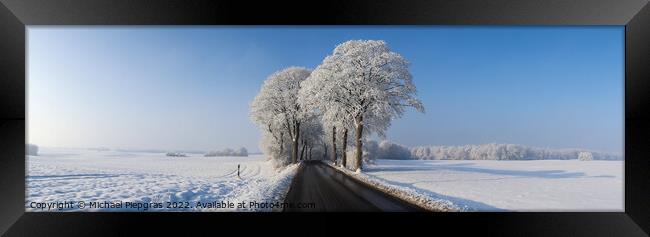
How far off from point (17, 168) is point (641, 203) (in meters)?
12.7

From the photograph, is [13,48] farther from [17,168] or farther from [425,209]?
[425,209]

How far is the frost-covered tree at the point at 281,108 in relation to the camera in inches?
341

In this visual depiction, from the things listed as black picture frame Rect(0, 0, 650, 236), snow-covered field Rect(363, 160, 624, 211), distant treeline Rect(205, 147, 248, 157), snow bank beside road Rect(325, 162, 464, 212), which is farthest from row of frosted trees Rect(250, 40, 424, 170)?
black picture frame Rect(0, 0, 650, 236)

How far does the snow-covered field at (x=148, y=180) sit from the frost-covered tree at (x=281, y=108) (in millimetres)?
1285

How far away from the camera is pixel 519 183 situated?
7.86 m

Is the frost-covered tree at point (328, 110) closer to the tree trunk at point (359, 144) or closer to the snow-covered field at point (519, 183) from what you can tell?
the tree trunk at point (359, 144)

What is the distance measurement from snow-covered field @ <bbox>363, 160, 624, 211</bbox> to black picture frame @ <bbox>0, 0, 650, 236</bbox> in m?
0.26

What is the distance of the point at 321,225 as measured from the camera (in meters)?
6.89

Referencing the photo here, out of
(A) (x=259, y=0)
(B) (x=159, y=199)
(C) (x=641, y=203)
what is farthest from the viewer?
(B) (x=159, y=199)

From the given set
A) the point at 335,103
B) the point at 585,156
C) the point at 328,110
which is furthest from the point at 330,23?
the point at 585,156

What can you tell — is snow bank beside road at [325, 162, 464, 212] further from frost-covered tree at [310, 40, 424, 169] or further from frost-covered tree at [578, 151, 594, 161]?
frost-covered tree at [578, 151, 594, 161]

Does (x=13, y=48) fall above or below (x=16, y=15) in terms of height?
below

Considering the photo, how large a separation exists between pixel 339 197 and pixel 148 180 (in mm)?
4544

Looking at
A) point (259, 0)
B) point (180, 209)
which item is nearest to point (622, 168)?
point (259, 0)
